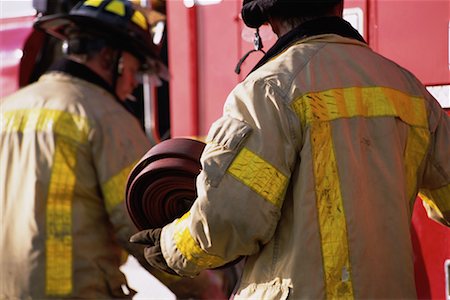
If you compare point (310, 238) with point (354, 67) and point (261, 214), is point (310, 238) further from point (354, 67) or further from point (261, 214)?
point (354, 67)

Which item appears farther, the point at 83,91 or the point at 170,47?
the point at 170,47

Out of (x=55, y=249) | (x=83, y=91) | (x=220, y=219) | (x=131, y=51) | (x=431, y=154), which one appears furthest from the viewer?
(x=131, y=51)

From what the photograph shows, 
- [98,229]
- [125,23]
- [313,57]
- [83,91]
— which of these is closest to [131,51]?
[125,23]

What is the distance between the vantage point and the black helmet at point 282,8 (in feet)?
6.44

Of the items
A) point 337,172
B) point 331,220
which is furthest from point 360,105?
point 331,220

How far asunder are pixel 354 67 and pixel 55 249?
1.43 m

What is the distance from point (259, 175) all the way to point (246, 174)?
31 millimetres

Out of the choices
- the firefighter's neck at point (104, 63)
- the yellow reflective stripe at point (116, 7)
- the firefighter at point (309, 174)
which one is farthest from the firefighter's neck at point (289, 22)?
the yellow reflective stripe at point (116, 7)

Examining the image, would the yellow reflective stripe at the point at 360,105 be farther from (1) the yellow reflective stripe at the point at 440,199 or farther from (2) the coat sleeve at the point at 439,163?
(1) the yellow reflective stripe at the point at 440,199

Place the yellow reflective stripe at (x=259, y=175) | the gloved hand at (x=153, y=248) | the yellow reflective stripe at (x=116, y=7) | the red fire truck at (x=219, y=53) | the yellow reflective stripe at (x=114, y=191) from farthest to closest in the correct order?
1. the yellow reflective stripe at (x=116, y=7)
2. the yellow reflective stripe at (x=114, y=191)
3. the red fire truck at (x=219, y=53)
4. the gloved hand at (x=153, y=248)
5. the yellow reflective stripe at (x=259, y=175)

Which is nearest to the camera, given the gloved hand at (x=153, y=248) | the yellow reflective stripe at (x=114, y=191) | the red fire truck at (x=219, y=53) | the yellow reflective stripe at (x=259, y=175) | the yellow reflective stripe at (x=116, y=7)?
the yellow reflective stripe at (x=259, y=175)

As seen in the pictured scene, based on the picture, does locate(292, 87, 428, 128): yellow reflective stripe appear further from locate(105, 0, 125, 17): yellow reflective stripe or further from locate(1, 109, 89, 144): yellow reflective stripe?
locate(105, 0, 125, 17): yellow reflective stripe

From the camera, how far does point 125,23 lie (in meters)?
3.48

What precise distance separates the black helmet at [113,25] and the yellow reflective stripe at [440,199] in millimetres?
1620
